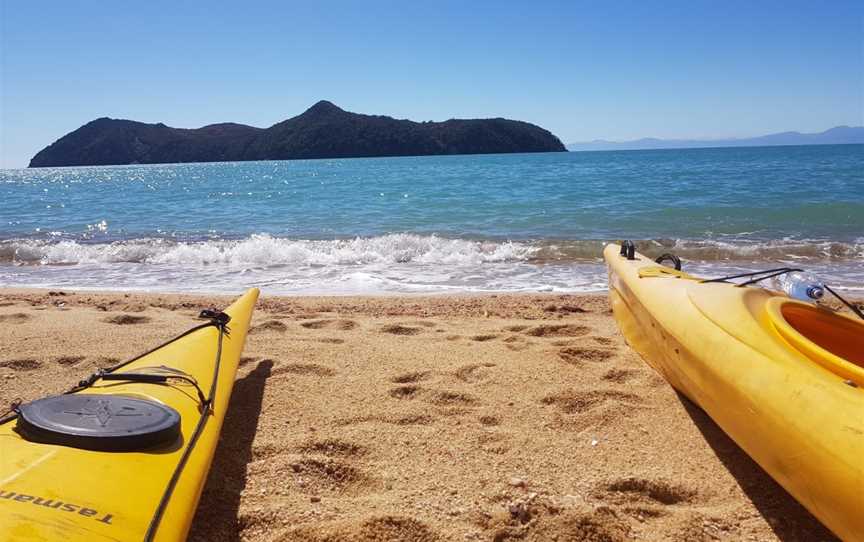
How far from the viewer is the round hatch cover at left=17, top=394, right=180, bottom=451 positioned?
1644mm

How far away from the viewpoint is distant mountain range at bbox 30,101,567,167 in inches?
3593

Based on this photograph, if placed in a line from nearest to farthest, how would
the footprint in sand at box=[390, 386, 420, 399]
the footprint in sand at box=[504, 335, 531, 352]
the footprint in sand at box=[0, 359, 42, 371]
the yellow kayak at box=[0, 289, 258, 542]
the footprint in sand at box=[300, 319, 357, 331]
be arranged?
the yellow kayak at box=[0, 289, 258, 542] < the footprint in sand at box=[390, 386, 420, 399] < the footprint in sand at box=[0, 359, 42, 371] < the footprint in sand at box=[504, 335, 531, 352] < the footprint in sand at box=[300, 319, 357, 331]

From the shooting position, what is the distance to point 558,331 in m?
4.13

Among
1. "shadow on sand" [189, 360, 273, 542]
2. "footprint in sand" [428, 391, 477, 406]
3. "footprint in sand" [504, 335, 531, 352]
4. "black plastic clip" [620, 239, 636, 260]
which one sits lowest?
"footprint in sand" [504, 335, 531, 352]

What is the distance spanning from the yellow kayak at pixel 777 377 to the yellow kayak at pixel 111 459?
1.76 m

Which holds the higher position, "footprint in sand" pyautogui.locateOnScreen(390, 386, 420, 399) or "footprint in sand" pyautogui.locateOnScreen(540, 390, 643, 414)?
"footprint in sand" pyautogui.locateOnScreen(390, 386, 420, 399)

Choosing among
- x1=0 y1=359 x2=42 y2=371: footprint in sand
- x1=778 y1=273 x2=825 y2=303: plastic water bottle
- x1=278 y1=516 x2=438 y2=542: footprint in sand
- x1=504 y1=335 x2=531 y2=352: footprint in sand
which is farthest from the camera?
x1=504 y1=335 x2=531 y2=352: footprint in sand

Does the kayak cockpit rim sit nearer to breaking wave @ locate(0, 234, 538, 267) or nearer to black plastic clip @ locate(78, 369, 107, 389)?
black plastic clip @ locate(78, 369, 107, 389)

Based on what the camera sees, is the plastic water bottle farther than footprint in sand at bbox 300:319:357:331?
No

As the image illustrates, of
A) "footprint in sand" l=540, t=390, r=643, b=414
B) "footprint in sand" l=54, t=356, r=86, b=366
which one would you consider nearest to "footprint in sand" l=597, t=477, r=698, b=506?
"footprint in sand" l=540, t=390, r=643, b=414

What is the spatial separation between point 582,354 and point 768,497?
1.57 m

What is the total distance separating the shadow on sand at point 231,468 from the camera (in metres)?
1.85

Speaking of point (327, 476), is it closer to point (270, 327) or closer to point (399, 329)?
point (399, 329)

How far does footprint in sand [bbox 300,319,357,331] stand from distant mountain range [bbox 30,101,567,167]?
8876 centimetres
